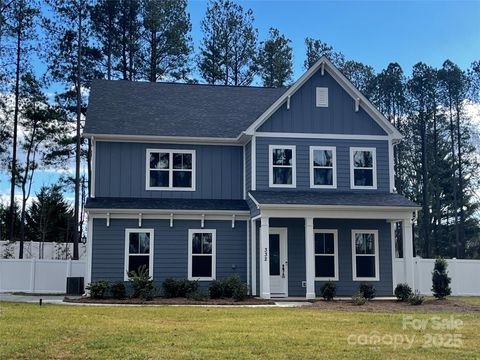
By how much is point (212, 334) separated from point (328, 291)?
9.52 metres

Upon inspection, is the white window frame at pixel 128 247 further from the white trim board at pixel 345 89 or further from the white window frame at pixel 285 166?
the white trim board at pixel 345 89

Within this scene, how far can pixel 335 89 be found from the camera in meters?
22.0

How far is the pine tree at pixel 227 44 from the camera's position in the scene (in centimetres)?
3819

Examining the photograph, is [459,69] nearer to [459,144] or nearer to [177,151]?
[459,144]

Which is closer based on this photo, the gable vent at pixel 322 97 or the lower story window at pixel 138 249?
the lower story window at pixel 138 249

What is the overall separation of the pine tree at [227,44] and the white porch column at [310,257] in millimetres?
20103

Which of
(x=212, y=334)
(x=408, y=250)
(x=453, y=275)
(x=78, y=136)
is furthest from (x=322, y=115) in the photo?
(x=78, y=136)

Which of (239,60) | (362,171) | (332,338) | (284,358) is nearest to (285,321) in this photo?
(332,338)

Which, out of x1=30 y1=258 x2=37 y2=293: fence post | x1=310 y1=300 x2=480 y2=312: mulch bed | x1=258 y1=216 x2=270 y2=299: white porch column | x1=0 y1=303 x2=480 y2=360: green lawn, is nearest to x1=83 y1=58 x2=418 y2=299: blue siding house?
x1=258 y1=216 x2=270 y2=299: white porch column

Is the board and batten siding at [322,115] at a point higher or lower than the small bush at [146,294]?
higher

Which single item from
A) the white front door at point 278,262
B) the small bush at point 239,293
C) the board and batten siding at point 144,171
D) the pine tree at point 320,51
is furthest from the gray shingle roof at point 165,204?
the pine tree at point 320,51

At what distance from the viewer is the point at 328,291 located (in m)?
19.3

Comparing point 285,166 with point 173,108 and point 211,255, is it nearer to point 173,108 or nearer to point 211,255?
point 211,255

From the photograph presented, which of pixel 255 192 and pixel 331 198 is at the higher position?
pixel 255 192
